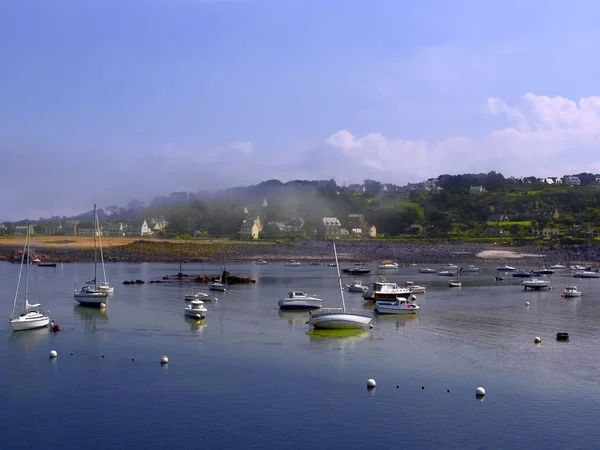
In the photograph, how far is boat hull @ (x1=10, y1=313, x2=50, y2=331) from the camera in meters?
35.4

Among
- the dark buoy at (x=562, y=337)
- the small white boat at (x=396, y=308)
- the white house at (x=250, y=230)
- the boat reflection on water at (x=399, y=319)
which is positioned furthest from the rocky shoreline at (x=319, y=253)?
the dark buoy at (x=562, y=337)

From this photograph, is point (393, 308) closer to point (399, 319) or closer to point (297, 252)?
point (399, 319)

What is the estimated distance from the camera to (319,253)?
4936 inches

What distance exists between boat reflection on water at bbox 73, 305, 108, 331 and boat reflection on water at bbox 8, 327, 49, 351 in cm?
266

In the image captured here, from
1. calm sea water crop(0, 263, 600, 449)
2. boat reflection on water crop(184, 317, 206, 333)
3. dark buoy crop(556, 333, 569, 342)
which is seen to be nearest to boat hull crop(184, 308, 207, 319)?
boat reflection on water crop(184, 317, 206, 333)

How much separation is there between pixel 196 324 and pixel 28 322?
9017mm

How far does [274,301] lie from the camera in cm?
5275

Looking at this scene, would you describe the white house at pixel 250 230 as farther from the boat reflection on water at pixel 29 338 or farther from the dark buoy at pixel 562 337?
the dark buoy at pixel 562 337

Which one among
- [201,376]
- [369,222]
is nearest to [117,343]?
[201,376]

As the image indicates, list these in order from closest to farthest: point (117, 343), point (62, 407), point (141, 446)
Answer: point (141, 446) < point (62, 407) < point (117, 343)

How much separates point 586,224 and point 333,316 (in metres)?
115

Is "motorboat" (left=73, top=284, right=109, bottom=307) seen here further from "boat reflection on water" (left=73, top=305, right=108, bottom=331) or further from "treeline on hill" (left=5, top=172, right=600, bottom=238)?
"treeline on hill" (left=5, top=172, right=600, bottom=238)

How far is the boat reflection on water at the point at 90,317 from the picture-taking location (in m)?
38.8

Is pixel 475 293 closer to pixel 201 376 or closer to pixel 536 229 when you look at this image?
pixel 201 376
